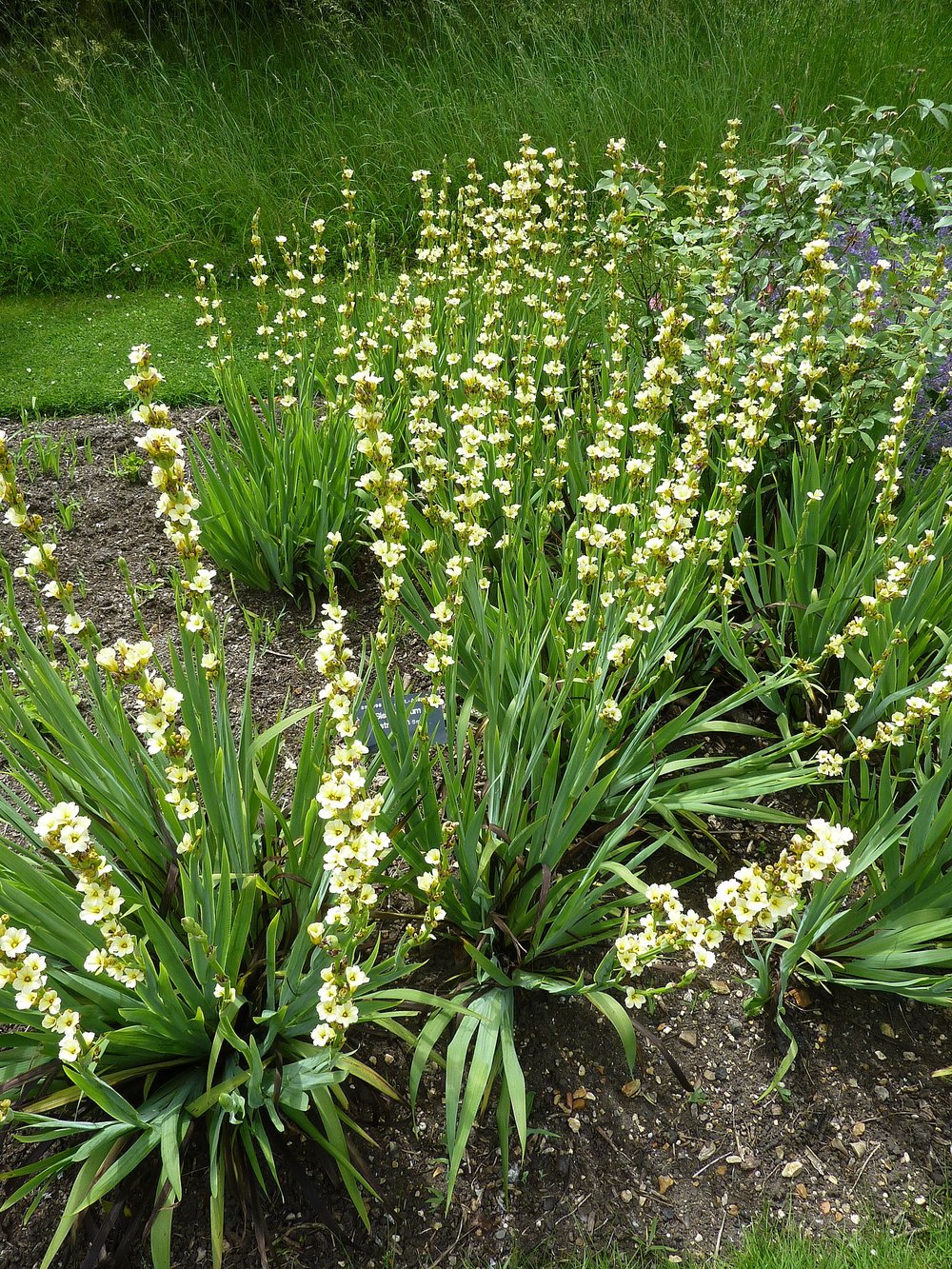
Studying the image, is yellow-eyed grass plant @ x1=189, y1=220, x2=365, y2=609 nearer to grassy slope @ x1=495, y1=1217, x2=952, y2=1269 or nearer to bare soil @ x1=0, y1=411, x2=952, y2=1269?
bare soil @ x1=0, y1=411, x2=952, y2=1269

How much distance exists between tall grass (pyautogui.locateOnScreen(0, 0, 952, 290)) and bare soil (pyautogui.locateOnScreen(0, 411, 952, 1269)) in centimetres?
581

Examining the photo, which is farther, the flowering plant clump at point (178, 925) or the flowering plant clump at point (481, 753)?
the flowering plant clump at point (481, 753)

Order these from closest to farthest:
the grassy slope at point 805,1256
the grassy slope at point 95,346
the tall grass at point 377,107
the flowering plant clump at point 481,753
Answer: the flowering plant clump at point 481,753, the grassy slope at point 805,1256, the grassy slope at point 95,346, the tall grass at point 377,107

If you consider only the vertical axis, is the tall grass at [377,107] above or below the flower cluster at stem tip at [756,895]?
above

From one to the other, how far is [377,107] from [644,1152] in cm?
796

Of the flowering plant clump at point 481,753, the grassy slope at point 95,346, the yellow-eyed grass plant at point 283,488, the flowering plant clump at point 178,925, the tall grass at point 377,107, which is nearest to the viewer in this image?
the flowering plant clump at point 178,925

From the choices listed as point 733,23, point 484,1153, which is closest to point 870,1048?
point 484,1153

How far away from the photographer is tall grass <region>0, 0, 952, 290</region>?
21.9 ft

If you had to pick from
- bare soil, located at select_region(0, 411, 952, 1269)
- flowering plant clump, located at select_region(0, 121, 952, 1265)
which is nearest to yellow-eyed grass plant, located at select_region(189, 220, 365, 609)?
flowering plant clump, located at select_region(0, 121, 952, 1265)

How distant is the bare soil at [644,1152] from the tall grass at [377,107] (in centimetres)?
581

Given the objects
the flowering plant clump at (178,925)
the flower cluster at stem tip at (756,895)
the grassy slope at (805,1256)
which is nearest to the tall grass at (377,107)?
the flowering plant clump at (178,925)

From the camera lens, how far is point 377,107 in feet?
24.8

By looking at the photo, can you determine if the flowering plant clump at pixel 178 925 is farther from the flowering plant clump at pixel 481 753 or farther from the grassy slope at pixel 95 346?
the grassy slope at pixel 95 346

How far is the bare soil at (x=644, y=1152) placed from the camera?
1855 millimetres
